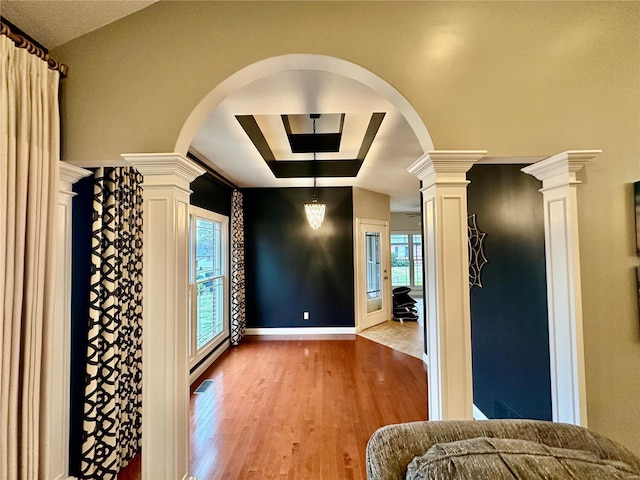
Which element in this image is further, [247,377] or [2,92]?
[247,377]

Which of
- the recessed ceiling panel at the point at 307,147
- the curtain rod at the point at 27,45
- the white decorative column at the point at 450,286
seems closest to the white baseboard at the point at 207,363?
the recessed ceiling panel at the point at 307,147

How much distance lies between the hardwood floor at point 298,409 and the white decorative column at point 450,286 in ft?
3.36

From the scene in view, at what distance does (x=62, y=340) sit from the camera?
175cm

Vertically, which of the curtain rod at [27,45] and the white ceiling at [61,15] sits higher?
the white ceiling at [61,15]

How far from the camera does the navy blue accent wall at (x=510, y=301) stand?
6.33ft

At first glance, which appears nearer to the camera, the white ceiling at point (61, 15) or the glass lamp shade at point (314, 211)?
the white ceiling at point (61, 15)

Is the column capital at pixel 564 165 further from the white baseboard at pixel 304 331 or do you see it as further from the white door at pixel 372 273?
the white baseboard at pixel 304 331

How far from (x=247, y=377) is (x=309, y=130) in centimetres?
312

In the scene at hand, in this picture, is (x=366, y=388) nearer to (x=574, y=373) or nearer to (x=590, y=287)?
(x=574, y=373)

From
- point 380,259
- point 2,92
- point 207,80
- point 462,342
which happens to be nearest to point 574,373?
point 462,342

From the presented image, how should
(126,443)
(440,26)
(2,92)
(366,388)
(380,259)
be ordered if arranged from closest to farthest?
1. (2,92)
2. (440,26)
3. (126,443)
4. (366,388)
5. (380,259)

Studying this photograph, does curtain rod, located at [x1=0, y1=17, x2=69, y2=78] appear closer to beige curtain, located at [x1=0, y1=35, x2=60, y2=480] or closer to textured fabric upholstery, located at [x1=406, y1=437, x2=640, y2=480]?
beige curtain, located at [x1=0, y1=35, x2=60, y2=480]

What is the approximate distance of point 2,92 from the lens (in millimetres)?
1265

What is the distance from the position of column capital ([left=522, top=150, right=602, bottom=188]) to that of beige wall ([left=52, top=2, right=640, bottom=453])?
0.27 feet
